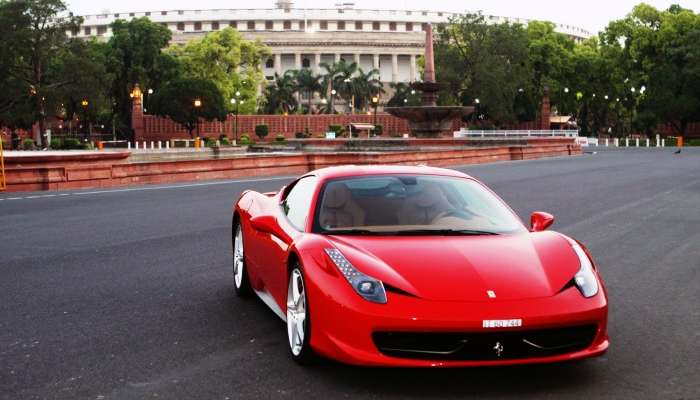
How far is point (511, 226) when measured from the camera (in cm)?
589

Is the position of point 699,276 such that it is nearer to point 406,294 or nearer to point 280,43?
point 406,294

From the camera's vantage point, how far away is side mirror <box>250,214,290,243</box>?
6.09 m

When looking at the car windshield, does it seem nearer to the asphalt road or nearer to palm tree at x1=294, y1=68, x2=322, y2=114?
the asphalt road

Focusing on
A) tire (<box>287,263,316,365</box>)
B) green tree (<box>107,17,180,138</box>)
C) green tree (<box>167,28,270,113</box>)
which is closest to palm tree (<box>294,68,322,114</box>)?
green tree (<box>167,28,270,113</box>)

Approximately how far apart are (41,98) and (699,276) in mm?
61451

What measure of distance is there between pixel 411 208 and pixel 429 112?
4756 centimetres

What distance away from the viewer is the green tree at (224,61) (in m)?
90.2

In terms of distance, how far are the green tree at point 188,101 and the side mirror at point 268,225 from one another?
252 feet

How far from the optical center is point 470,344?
4.61 meters

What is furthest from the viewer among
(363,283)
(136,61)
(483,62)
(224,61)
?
(224,61)

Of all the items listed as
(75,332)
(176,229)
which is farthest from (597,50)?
(75,332)

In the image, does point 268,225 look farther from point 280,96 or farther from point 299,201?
point 280,96

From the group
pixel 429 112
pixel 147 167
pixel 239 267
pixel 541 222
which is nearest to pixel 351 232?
pixel 541 222

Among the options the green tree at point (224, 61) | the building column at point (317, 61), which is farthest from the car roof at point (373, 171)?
A: the building column at point (317, 61)
